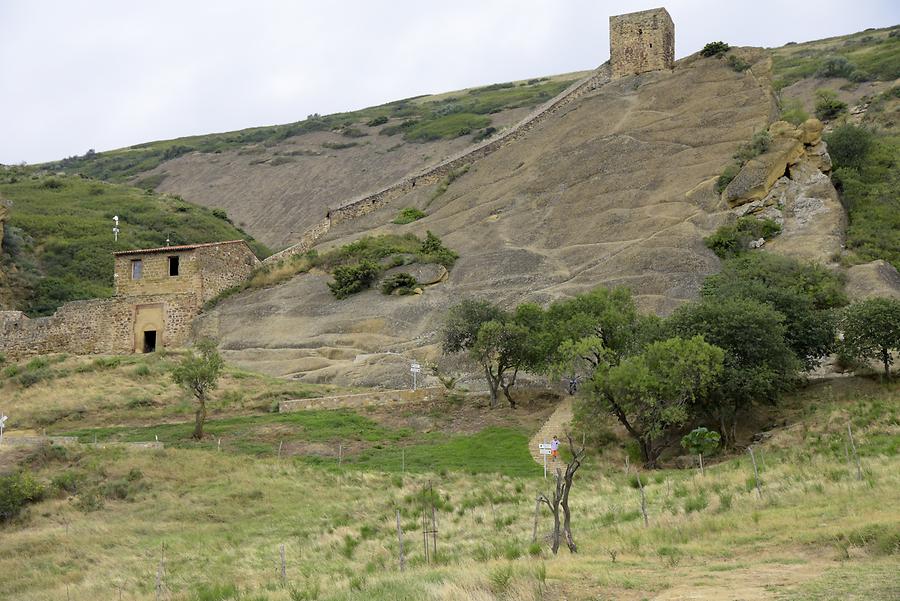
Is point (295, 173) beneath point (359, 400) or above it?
above

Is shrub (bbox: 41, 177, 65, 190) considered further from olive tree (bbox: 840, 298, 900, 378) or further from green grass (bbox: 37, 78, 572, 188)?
olive tree (bbox: 840, 298, 900, 378)

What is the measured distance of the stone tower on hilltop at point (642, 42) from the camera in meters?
66.4

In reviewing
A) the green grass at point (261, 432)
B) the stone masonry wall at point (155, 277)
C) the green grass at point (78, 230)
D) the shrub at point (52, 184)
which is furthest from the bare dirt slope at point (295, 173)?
the green grass at point (261, 432)

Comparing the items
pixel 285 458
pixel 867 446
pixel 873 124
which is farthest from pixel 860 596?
pixel 873 124

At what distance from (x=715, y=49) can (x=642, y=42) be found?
571 cm

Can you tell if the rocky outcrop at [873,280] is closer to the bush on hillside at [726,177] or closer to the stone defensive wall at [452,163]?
the bush on hillside at [726,177]

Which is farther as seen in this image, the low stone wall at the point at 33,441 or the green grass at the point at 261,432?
the green grass at the point at 261,432

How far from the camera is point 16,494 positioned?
2397 cm

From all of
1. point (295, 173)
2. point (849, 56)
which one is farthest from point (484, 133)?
point (849, 56)

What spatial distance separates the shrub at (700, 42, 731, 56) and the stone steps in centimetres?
3688

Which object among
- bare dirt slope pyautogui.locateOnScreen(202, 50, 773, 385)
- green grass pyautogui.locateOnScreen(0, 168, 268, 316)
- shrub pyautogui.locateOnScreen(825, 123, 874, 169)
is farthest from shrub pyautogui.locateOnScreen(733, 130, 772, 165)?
green grass pyautogui.locateOnScreen(0, 168, 268, 316)

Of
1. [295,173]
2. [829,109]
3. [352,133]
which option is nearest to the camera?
[829,109]

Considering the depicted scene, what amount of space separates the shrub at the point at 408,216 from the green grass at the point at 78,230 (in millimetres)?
19365

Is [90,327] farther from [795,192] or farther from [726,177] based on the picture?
[795,192]
